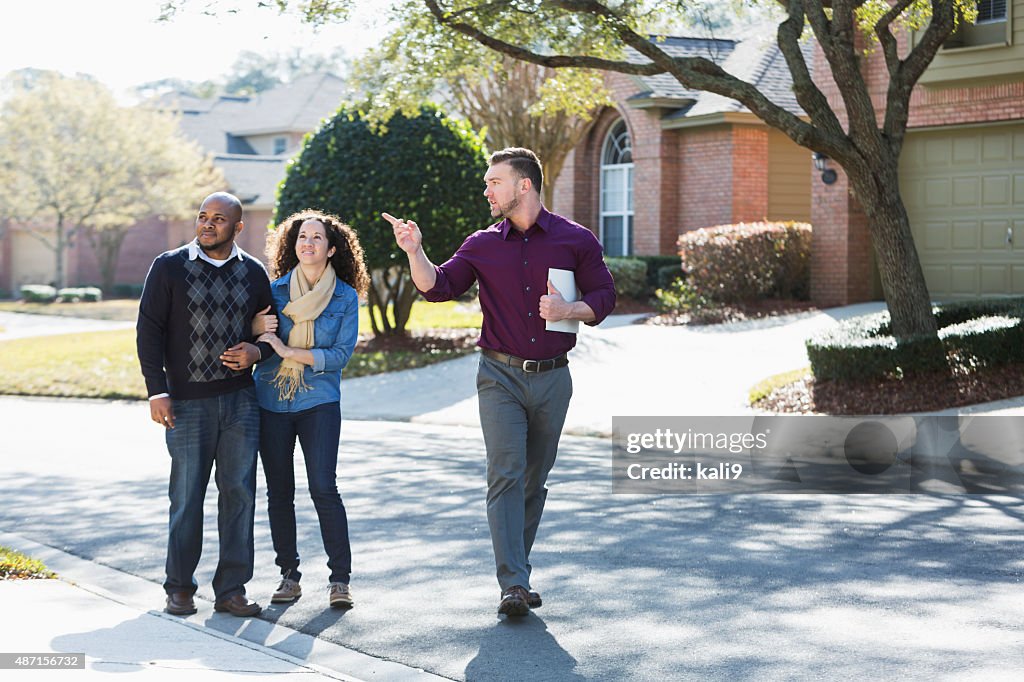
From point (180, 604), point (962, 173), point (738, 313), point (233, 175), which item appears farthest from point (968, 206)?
point (233, 175)

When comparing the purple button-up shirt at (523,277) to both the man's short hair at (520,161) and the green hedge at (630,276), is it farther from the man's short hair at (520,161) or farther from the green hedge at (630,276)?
the green hedge at (630,276)

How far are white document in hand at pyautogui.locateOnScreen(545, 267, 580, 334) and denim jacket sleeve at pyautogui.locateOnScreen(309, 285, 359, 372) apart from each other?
97 cm

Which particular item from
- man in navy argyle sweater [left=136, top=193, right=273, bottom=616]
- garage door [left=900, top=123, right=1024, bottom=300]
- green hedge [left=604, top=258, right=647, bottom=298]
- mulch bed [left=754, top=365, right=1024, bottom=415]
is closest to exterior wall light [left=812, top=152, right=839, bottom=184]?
garage door [left=900, top=123, right=1024, bottom=300]

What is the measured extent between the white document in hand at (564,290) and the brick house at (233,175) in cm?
4160

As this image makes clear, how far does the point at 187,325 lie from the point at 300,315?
55 centimetres

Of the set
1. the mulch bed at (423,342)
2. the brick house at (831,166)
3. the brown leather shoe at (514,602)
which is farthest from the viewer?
the mulch bed at (423,342)

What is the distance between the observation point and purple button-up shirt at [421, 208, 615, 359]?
6.18 m

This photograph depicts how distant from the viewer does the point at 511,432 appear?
616 cm

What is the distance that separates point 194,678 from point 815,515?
16.1 ft

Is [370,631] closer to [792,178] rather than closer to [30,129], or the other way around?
[792,178]

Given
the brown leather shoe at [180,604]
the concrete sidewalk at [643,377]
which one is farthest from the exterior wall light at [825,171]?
the brown leather shoe at [180,604]

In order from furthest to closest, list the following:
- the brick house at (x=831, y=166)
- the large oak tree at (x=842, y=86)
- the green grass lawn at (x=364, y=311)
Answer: the green grass lawn at (x=364, y=311), the brick house at (x=831, y=166), the large oak tree at (x=842, y=86)

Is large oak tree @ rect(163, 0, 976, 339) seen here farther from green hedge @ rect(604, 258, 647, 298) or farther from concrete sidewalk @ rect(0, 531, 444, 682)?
green hedge @ rect(604, 258, 647, 298)

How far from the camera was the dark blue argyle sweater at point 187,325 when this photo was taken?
6.19m
